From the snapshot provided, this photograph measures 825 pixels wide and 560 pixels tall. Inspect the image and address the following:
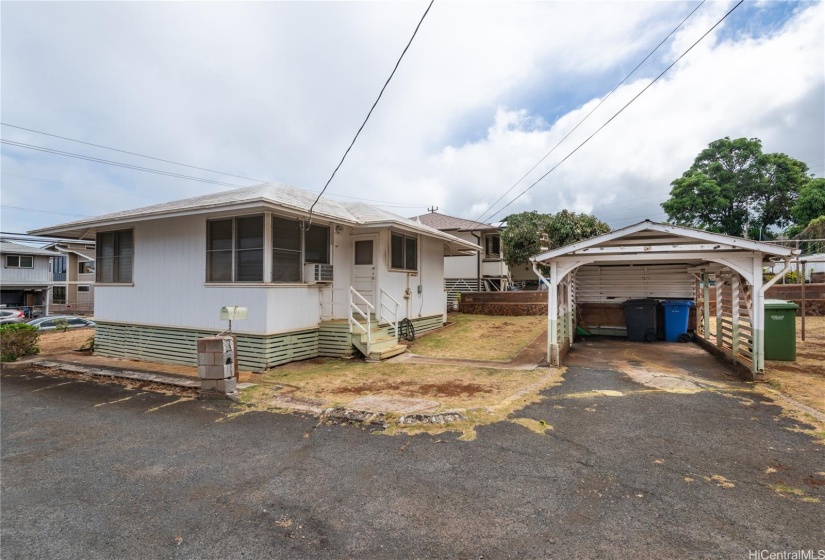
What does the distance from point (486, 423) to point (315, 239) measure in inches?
240

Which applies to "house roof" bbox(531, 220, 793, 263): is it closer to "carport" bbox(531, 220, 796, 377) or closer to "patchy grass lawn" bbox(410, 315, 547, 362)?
"carport" bbox(531, 220, 796, 377)

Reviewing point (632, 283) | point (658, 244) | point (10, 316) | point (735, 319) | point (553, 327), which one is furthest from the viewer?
point (10, 316)

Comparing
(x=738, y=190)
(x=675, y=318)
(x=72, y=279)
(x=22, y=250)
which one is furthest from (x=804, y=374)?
(x=72, y=279)

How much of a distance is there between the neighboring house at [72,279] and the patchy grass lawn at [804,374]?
40545 mm

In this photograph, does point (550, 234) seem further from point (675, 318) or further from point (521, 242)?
point (675, 318)

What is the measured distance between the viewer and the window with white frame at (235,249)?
798 cm

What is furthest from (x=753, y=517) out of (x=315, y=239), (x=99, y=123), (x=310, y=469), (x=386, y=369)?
(x=99, y=123)

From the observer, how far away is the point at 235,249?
26.8ft

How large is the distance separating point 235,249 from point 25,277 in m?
33.1

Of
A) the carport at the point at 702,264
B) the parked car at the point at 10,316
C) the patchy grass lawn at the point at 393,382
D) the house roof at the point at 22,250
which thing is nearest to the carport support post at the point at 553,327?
the carport at the point at 702,264

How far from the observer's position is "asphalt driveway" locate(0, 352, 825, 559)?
8.30 ft

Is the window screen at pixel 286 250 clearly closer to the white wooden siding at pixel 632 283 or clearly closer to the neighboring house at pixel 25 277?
the white wooden siding at pixel 632 283

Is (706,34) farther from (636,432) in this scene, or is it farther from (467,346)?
(467,346)

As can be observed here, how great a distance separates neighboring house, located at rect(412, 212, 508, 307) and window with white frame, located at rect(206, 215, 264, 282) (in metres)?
13.5
